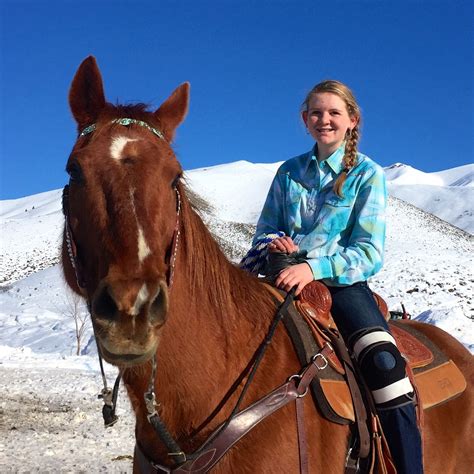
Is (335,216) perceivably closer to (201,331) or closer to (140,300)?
(201,331)

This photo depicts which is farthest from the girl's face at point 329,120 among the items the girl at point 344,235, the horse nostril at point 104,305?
the horse nostril at point 104,305

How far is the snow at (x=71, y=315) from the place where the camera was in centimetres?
727

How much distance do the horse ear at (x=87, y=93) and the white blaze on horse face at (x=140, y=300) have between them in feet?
→ 3.38

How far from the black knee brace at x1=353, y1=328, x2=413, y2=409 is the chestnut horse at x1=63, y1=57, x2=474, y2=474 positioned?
1.08ft

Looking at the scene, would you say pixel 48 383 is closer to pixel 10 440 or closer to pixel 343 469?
pixel 10 440

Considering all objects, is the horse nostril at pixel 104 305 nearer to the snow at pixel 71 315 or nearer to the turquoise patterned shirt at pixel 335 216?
the snow at pixel 71 315

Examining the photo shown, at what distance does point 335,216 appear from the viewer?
3.29 m

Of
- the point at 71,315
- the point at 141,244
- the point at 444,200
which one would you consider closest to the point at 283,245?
the point at 141,244

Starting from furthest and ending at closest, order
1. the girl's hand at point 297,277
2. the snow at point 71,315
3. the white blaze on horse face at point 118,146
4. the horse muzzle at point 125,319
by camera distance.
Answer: the snow at point 71,315, the girl's hand at point 297,277, the white blaze on horse face at point 118,146, the horse muzzle at point 125,319

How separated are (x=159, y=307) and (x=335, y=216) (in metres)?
1.57

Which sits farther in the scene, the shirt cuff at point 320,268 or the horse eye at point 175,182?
the shirt cuff at point 320,268

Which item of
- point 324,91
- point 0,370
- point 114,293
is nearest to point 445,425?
point 324,91

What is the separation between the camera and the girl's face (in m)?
3.53

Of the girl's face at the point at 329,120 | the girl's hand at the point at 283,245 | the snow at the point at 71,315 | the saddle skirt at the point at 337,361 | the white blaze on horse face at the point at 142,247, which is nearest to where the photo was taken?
the white blaze on horse face at the point at 142,247
